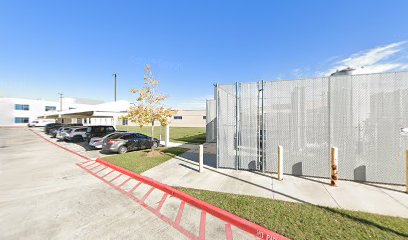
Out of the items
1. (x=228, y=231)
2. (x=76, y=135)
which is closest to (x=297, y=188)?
(x=228, y=231)

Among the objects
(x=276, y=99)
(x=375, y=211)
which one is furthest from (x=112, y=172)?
(x=375, y=211)

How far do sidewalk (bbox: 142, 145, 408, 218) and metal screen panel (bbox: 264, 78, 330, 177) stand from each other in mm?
533

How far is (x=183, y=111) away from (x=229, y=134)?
135ft

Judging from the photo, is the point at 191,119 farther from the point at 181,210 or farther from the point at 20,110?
the point at 20,110

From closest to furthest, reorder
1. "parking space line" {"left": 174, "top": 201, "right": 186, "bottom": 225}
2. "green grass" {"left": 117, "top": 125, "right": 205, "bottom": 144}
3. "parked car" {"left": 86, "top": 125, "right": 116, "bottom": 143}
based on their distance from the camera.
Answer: "parking space line" {"left": 174, "top": 201, "right": 186, "bottom": 225}
"parked car" {"left": 86, "top": 125, "right": 116, "bottom": 143}
"green grass" {"left": 117, "top": 125, "right": 205, "bottom": 144}

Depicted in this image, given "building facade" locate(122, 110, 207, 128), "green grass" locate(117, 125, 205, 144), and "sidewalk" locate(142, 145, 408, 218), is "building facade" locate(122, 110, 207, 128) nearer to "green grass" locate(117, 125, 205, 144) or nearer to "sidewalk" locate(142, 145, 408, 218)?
"green grass" locate(117, 125, 205, 144)

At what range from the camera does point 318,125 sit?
252 inches

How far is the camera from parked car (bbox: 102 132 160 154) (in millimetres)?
11039

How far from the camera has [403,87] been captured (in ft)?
18.2

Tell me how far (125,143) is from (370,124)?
12.6 metres

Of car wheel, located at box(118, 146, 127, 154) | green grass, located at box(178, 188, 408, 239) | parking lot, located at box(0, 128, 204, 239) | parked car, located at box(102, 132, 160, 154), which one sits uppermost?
parked car, located at box(102, 132, 160, 154)

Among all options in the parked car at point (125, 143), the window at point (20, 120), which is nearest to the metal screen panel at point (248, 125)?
the parked car at point (125, 143)

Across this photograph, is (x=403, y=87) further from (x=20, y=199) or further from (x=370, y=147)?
(x=20, y=199)

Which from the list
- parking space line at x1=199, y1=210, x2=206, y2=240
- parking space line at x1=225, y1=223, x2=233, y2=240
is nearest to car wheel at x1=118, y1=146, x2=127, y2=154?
parking space line at x1=199, y1=210, x2=206, y2=240
